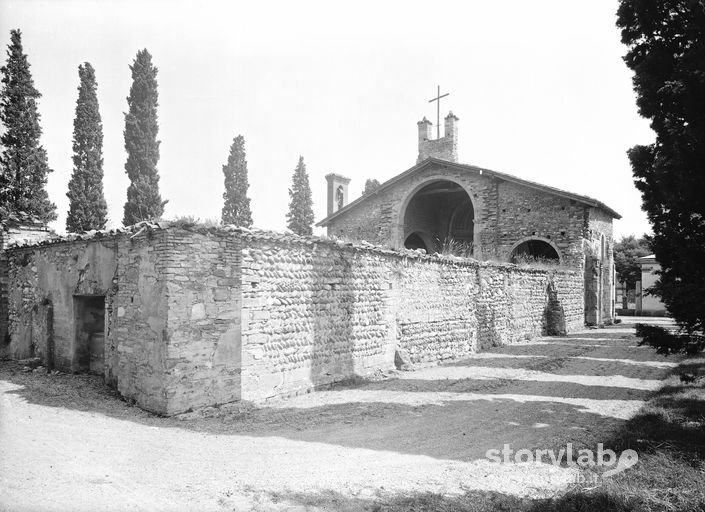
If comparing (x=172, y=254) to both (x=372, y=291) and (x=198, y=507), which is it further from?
(x=372, y=291)

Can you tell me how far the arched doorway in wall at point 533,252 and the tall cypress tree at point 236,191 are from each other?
19.8 metres

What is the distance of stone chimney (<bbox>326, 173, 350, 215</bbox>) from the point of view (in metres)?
29.9

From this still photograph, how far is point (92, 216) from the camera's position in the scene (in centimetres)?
2280

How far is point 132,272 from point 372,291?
4849 millimetres

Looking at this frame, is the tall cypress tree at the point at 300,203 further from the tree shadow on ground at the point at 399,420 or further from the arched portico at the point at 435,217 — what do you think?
the tree shadow on ground at the point at 399,420

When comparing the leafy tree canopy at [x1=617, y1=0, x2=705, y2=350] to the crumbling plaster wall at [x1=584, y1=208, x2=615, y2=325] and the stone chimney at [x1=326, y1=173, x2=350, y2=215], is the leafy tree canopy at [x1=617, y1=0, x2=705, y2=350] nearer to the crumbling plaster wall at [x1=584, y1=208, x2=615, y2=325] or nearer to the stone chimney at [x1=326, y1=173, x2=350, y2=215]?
the crumbling plaster wall at [x1=584, y1=208, x2=615, y2=325]

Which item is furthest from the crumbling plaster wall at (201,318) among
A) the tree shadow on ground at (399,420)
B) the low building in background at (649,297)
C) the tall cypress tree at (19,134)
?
the low building in background at (649,297)

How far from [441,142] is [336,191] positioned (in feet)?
24.8

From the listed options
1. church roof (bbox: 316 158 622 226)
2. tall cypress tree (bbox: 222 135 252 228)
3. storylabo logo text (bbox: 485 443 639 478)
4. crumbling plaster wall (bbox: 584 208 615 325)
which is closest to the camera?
storylabo logo text (bbox: 485 443 639 478)

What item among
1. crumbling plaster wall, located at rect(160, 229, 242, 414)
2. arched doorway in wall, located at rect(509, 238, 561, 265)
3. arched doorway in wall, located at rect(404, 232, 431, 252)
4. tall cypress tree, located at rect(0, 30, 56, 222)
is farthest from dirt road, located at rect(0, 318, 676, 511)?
arched doorway in wall, located at rect(404, 232, 431, 252)

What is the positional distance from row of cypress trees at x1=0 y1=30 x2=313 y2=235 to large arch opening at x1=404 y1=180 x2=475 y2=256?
416 inches

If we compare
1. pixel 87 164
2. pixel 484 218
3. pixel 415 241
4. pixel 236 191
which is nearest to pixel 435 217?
pixel 415 241

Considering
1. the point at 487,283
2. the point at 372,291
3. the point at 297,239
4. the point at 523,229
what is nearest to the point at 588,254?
the point at 523,229

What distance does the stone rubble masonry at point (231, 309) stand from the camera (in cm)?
684
